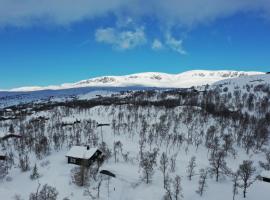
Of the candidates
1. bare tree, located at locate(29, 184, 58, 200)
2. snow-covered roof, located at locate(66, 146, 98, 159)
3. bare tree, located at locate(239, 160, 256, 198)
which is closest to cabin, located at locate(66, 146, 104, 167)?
snow-covered roof, located at locate(66, 146, 98, 159)

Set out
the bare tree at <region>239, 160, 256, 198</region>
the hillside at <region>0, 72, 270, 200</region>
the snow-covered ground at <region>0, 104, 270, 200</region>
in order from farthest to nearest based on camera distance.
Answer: the hillside at <region>0, 72, 270, 200</region>, the snow-covered ground at <region>0, 104, 270, 200</region>, the bare tree at <region>239, 160, 256, 198</region>

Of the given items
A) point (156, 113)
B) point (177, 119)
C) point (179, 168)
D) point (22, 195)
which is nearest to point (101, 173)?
point (22, 195)

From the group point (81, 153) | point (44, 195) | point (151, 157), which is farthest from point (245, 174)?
point (44, 195)

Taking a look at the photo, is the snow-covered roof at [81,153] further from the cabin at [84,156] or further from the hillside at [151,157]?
the hillside at [151,157]

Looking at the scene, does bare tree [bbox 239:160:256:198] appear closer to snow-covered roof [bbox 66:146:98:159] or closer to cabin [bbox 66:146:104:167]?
cabin [bbox 66:146:104:167]

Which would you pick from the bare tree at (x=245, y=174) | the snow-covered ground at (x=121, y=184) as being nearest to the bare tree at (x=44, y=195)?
the snow-covered ground at (x=121, y=184)

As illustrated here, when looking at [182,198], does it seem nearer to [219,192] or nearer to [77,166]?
[219,192]

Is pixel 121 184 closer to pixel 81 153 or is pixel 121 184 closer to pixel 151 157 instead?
pixel 81 153

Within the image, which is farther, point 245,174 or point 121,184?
point 245,174
